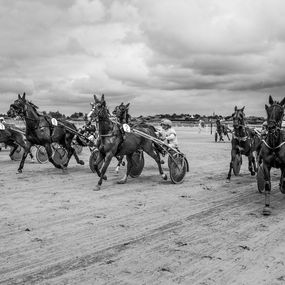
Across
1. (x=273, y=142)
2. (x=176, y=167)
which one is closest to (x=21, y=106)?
(x=176, y=167)

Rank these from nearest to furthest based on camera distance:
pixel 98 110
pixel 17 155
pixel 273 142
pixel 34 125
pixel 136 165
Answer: pixel 273 142, pixel 98 110, pixel 136 165, pixel 34 125, pixel 17 155

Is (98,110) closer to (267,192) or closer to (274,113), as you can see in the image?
(274,113)

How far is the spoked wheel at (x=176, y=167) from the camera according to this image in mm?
10961

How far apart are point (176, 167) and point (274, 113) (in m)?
3.97

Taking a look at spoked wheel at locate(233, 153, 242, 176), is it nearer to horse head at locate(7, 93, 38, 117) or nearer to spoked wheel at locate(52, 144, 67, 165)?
spoked wheel at locate(52, 144, 67, 165)

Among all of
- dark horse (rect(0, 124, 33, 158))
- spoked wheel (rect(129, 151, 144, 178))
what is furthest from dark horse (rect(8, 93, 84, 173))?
spoked wheel (rect(129, 151, 144, 178))

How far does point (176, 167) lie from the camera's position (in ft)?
36.4

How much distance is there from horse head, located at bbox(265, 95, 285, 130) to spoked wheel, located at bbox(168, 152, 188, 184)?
3633mm

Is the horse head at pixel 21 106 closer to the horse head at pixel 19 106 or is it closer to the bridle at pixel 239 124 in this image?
the horse head at pixel 19 106

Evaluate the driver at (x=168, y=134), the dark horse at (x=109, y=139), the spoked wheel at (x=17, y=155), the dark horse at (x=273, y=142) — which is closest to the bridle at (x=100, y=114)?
the dark horse at (x=109, y=139)

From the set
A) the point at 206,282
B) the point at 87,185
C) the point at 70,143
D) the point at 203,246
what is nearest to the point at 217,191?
the point at 87,185

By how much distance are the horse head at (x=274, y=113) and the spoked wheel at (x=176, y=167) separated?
363cm

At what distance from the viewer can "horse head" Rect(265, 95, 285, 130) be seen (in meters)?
7.73

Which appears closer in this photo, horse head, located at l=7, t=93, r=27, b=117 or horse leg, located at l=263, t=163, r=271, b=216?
horse leg, located at l=263, t=163, r=271, b=216
